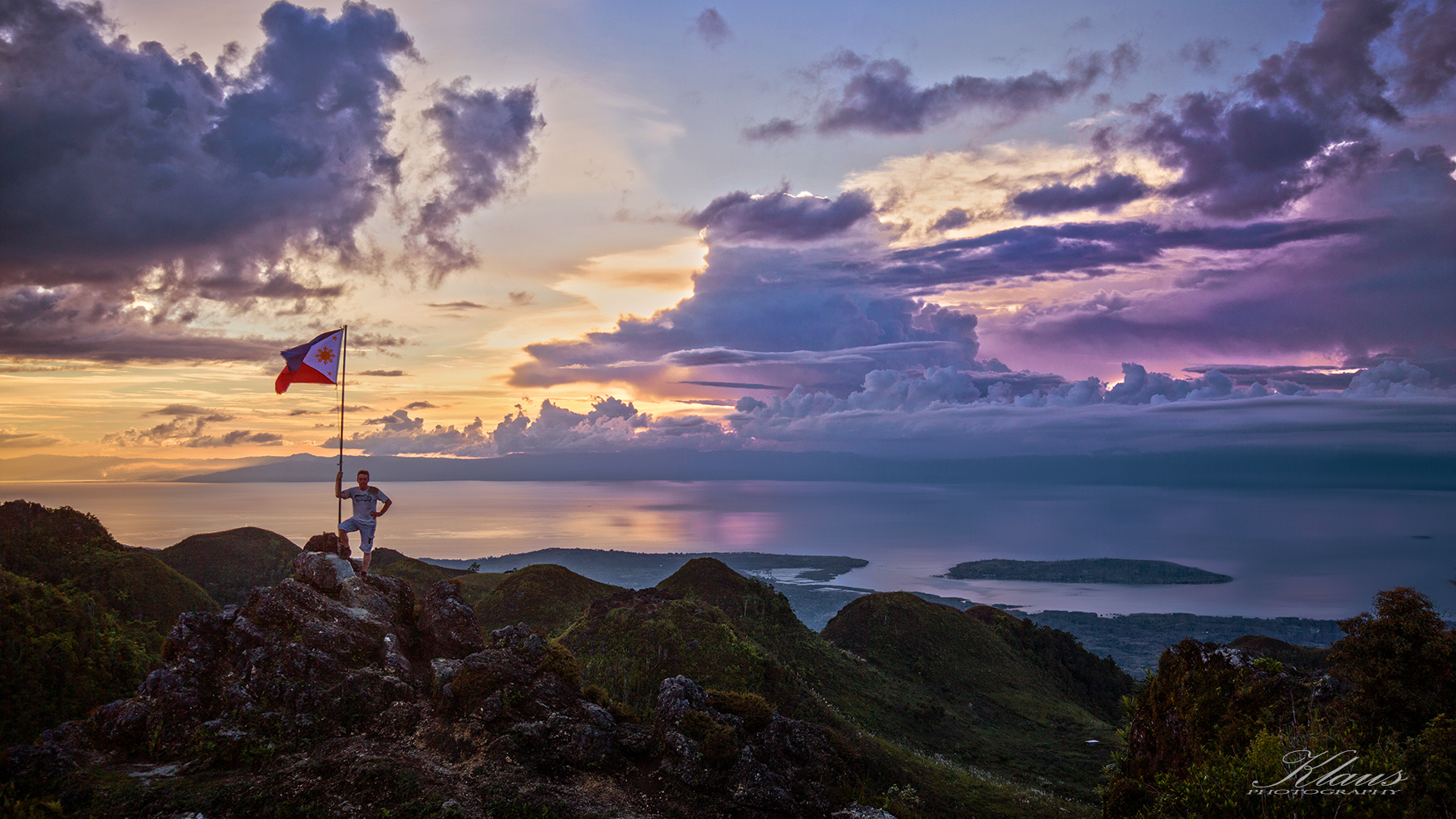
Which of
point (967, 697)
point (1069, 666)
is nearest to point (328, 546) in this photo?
point (967, 697)

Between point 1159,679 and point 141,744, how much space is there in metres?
30.2

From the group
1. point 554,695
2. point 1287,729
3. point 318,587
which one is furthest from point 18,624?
point 1287,729

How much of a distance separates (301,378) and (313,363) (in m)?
0.71

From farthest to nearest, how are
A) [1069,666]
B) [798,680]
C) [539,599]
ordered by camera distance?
[1069,666]
[539,599]
[798,680]

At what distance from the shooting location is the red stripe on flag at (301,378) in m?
26.4

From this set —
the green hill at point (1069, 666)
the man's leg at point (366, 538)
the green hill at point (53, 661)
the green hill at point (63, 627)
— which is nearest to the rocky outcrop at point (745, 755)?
the man's leg at point (366, 538)

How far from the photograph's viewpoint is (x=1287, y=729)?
18969 mm

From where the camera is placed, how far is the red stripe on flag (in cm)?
2642

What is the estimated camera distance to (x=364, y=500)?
25.0 metres

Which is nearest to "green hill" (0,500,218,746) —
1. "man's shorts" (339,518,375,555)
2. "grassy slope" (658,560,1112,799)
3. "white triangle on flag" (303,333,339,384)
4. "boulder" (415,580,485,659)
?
"man's shorts" (339,518,375,555)

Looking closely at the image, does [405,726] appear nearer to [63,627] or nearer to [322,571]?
[322,571]

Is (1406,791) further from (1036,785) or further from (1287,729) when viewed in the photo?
(1036,785)

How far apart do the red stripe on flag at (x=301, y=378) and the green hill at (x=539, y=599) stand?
37.7 m

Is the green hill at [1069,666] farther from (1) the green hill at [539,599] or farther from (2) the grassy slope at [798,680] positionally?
(1) the green hill at [539,599]
